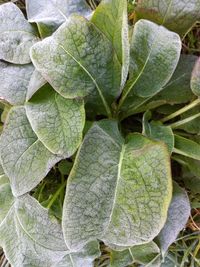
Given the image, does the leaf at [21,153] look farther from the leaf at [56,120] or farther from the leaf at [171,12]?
the leaf at [171,12]

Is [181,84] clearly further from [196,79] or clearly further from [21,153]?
[21,153]

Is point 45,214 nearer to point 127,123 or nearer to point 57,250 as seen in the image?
point 57,250

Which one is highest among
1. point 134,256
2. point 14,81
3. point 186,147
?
point 14,81

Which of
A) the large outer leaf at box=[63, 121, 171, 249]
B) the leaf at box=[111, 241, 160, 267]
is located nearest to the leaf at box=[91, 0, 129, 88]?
the large outer leaf at box=[63, 121, 171, 249]

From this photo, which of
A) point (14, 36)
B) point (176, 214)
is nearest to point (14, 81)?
point (14, 36)

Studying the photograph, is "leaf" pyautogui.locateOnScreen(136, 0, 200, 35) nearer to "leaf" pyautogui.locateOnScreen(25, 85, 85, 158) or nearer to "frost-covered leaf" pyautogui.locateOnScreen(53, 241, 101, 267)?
"leaf" pyautogui.locateOnScreen(25, 85, 85, 158)
